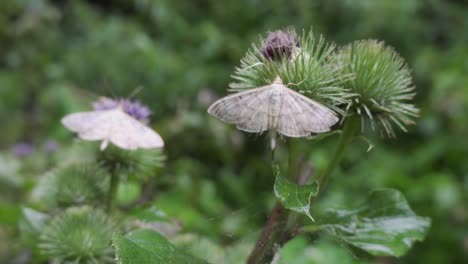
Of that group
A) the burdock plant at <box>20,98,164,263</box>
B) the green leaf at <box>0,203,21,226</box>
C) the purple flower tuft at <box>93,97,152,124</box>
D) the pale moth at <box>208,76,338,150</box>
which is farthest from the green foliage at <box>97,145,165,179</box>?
the pale moth at <box>208,76,338,150</box>

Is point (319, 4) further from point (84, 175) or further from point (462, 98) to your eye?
point (84, 175)

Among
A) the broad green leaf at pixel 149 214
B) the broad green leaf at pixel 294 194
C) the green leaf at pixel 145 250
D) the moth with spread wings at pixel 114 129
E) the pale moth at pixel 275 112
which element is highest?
the pale moth at pixel 275 112

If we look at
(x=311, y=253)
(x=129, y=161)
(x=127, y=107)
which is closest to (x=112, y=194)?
(x=129, y=161)

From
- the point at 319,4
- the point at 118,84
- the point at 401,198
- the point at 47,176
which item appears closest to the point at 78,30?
the point at 118,84

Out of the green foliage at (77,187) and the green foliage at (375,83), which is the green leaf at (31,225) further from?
the green foliage at (375,83)

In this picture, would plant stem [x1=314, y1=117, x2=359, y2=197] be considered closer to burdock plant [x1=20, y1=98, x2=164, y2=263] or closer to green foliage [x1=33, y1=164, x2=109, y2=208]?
burdock plant [x1=20, y1=98, x2=164, y2=263]

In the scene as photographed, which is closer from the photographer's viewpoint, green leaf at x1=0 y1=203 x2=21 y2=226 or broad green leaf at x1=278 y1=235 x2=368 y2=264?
green leaf at x1=0 y1=203 x2=21 y2=226

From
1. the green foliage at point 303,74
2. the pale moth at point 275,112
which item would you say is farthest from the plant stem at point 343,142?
the pale moth at point 275,112
